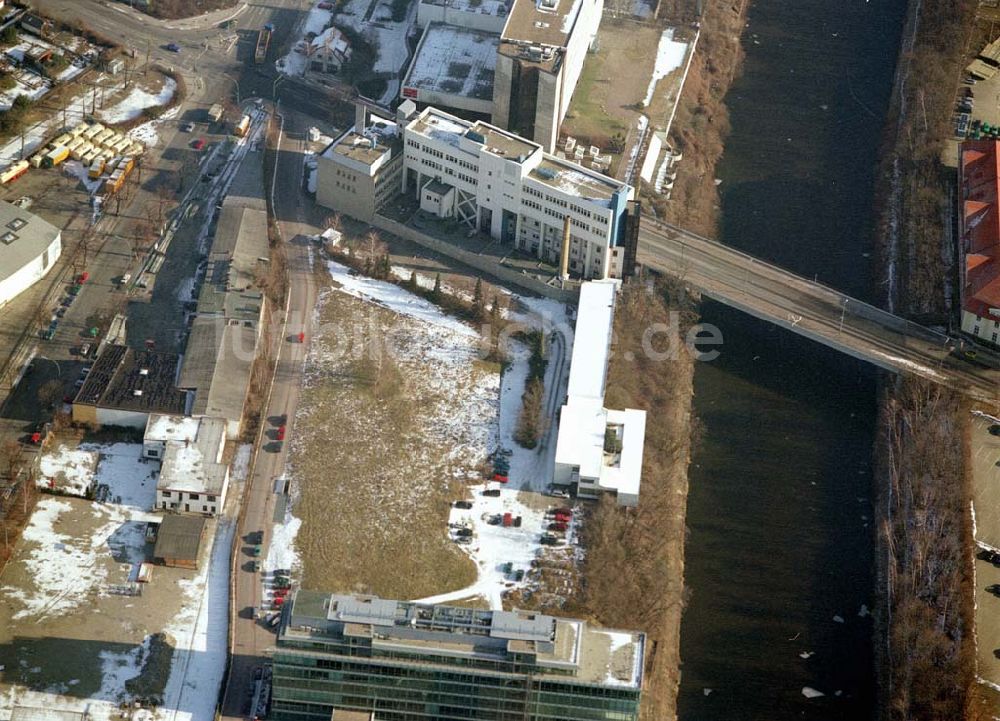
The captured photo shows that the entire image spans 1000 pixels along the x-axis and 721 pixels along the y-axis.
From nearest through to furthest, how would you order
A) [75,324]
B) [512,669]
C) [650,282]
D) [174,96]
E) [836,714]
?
1. [512,669]
2. [836,714]
3. [75,324]
4. [650,282]
5. [174,96]

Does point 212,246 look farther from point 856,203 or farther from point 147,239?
point 856,203

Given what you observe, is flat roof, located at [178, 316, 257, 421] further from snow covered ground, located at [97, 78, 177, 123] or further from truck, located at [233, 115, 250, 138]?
snow covered ground, located at [97, 78, 177, 123]

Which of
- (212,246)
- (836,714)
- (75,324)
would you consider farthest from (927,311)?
(75,324)

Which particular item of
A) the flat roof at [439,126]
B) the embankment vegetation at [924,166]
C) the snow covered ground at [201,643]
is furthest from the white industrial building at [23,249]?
the embankment vegetation at [924,166]

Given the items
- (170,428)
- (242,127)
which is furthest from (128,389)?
(242,127)

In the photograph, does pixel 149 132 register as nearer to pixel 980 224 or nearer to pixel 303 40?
pixel 303 40

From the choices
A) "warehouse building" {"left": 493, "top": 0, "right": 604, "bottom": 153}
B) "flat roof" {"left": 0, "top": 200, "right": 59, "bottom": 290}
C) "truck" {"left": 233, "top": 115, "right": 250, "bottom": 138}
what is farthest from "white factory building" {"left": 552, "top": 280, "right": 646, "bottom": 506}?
"flat roof" {"left": 0, "top": 200, "right": 59, "bottom": 290}

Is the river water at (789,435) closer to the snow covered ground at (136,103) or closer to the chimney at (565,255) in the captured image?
the chimney at (565,255)

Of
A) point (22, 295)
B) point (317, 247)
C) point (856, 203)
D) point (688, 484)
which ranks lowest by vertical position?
point (688, 484)
